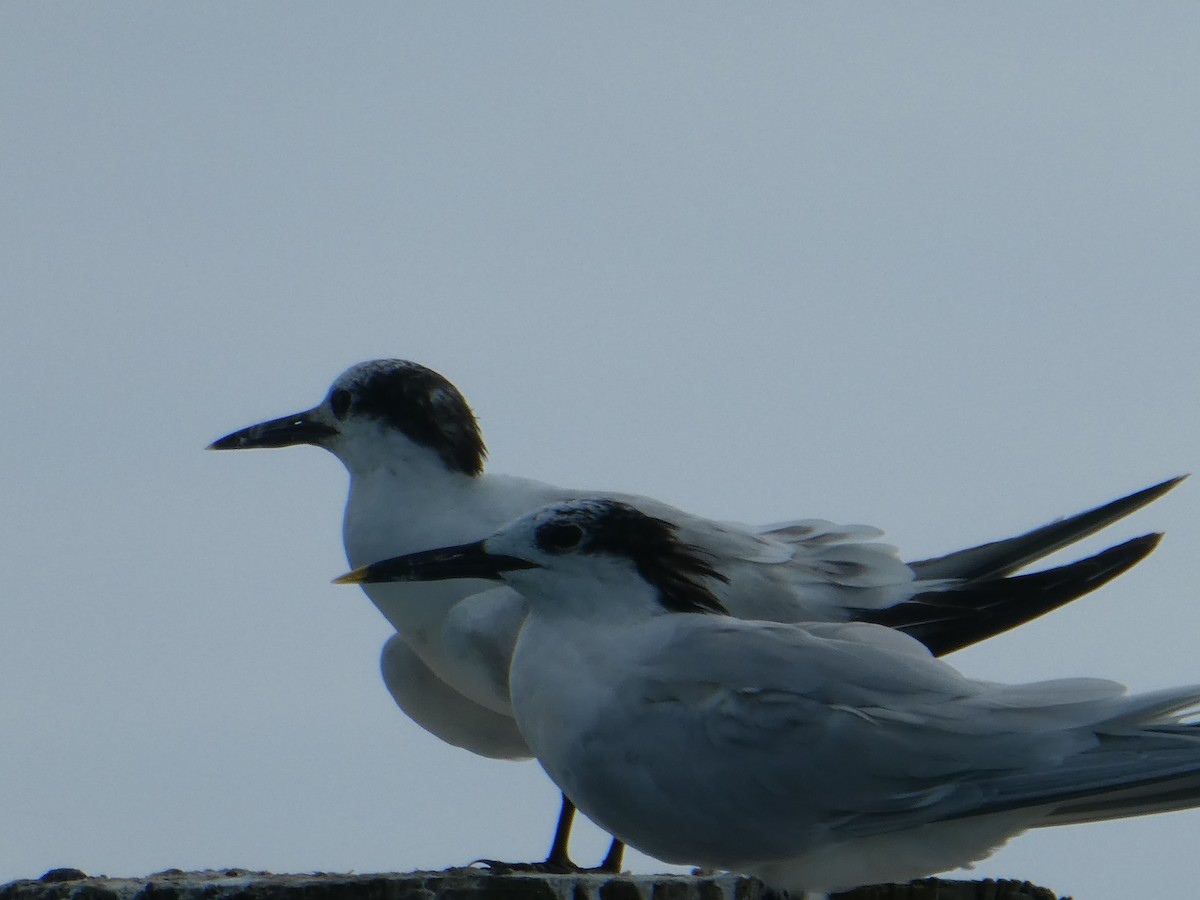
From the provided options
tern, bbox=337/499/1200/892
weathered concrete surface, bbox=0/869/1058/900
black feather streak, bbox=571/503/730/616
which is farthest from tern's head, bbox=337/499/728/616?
weathered concrete surface, bbox=0/869/1058/900

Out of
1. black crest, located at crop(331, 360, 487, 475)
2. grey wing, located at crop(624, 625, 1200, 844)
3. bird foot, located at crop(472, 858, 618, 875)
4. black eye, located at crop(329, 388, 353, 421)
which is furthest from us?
black eye, located at crop(329, 388, 353, 421)

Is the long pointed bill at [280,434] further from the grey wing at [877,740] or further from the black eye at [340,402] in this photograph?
the grey wing at [877,740]

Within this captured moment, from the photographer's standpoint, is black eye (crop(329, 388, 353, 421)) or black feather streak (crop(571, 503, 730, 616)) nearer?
black feather streak (crop(571, 503, 730, 616))

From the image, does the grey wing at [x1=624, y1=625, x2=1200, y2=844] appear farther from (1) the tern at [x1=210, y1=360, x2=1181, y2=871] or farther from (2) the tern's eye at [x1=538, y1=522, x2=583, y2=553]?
(1) the tern at [x1=210, y1=360, x2=1181, y2=871]

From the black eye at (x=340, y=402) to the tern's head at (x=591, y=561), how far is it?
5.60 feet

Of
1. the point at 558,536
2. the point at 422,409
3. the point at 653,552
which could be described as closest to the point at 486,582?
the point at 422,409

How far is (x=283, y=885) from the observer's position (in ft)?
14.8

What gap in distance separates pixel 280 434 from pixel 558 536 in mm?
2031

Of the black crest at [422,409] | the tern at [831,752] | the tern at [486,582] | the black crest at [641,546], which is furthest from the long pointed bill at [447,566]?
the black crest at [422,409]

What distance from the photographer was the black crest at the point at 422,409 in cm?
631

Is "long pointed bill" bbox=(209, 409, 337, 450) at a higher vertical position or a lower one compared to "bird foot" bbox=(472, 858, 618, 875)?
higher

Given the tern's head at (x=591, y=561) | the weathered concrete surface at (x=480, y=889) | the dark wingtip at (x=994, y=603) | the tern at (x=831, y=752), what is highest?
the dark wingtip at (x=994, y=603)

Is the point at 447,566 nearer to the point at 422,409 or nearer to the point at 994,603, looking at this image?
the point at 422,409

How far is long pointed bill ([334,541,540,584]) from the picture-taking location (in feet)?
15.7
